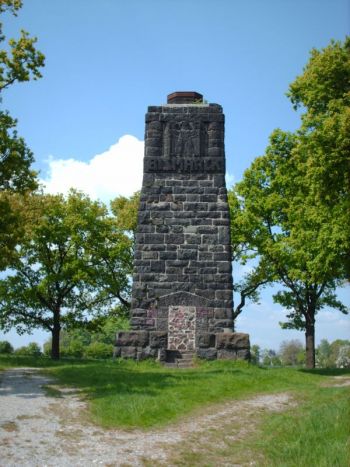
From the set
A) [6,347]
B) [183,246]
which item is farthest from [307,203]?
[6,347]

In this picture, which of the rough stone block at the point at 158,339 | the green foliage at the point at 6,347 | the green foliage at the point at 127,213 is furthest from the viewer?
the green foliage at the point at 6,347

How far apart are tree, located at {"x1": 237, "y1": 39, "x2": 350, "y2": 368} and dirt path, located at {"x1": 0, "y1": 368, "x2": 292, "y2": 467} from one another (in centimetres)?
889

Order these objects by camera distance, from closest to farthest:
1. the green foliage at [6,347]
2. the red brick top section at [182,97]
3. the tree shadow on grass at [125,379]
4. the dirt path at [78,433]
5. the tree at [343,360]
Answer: the dirt path at [78,433] < the tree shadow on grass at [125,379] < the red brick top section at [182,97] < the green foliage at [6,347] < the tree at [343,360]

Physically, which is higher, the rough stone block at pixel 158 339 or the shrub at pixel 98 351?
the rough stone block at pixel 158 339

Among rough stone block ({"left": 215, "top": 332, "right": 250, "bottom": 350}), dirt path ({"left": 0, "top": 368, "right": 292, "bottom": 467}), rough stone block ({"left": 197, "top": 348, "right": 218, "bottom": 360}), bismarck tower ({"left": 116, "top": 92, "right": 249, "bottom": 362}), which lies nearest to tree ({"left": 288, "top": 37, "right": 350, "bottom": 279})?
bismarck tower ({"left": 116, "top": 92, "right": 249, "bottom": 362})

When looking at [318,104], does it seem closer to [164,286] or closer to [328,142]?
[328,142]

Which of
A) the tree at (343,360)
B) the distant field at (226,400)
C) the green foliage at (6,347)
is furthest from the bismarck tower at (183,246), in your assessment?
the tree at (343,360)

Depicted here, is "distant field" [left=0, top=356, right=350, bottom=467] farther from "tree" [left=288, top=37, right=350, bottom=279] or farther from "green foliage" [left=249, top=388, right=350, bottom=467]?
"tree" [left=288, top=37, right=350, bottom=279]

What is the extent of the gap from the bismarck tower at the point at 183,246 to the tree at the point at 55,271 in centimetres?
1180

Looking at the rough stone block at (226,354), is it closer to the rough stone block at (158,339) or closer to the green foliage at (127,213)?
the rough stone block at (158,339)

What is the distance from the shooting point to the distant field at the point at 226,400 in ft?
21.0

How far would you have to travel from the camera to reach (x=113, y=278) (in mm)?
30453

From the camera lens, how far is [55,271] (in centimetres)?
2794

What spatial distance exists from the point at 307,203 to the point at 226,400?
521 inches
